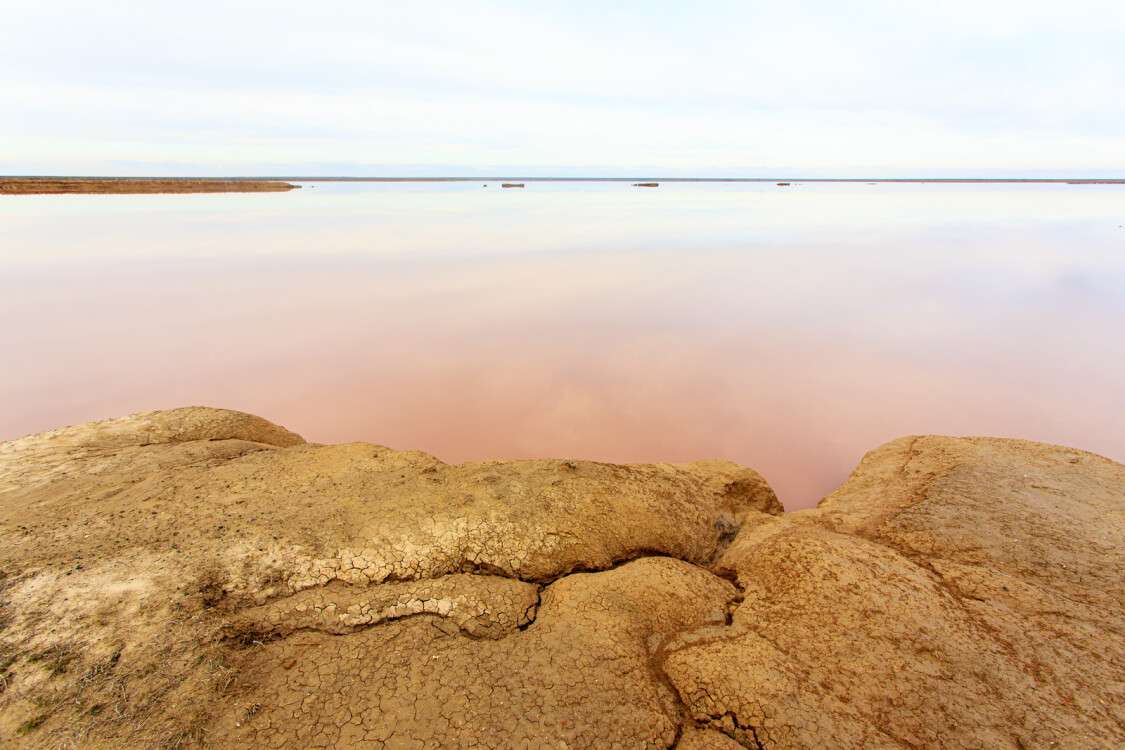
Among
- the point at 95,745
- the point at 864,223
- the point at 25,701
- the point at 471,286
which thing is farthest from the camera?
the point at 864,223

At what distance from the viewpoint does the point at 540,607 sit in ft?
10.5

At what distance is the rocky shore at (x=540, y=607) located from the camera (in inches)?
95.5

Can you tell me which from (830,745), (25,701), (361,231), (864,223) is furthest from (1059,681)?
(864,223)

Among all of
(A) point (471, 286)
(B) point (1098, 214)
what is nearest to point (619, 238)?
(A) point (471, 286)

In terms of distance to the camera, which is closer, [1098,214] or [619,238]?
[619,238]

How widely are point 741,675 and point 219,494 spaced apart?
3677 mm

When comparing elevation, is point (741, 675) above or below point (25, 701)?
below

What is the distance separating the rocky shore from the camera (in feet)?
7.96

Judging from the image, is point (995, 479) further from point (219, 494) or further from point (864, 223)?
point (864, 223)

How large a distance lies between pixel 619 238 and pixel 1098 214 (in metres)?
32.4

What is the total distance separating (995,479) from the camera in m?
4.43

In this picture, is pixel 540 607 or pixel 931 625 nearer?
pixel 931 625

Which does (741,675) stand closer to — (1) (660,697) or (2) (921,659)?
(1) (660,697)

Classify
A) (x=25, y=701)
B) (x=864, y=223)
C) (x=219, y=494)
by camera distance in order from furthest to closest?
1. (x=864, y=223)
2. (x=219, y=494)
3. (x=25, y=701)
